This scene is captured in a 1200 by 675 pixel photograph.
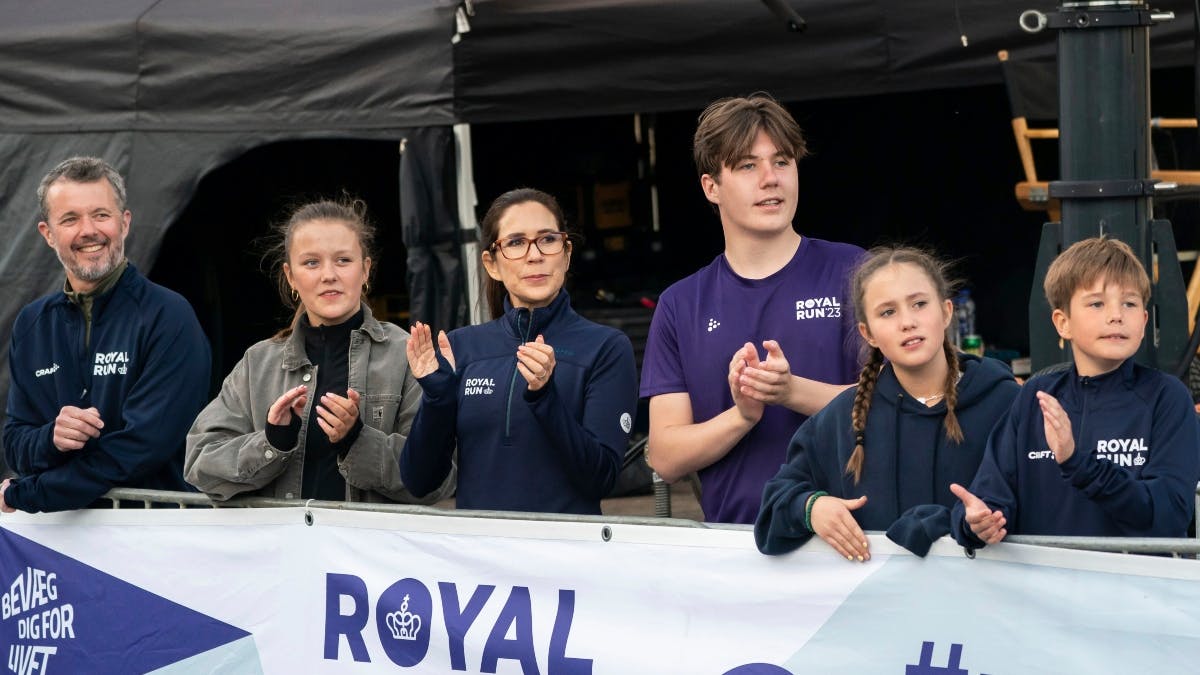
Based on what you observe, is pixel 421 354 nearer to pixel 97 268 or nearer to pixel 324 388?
pixel 324 388

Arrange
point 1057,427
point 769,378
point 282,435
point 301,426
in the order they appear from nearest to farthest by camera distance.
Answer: point 1057,427 → point 769,378 → point 282,435 → point 301,426

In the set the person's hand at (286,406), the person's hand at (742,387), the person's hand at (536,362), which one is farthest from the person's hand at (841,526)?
the person's hand at (286,406)

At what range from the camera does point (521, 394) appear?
13.8ft

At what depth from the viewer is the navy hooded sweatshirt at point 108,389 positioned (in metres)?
4.78

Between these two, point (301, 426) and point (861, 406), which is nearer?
point (861, 406)

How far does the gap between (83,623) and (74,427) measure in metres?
0.54

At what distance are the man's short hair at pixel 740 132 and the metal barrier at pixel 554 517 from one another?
868 millimetres

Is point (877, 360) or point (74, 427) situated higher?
point (877, 360)

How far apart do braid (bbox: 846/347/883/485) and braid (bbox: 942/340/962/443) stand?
15cm

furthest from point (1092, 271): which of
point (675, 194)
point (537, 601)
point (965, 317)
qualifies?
point (675, 194)

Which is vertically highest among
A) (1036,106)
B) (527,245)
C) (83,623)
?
(1036,106)

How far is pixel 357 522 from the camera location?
4203 millimetres

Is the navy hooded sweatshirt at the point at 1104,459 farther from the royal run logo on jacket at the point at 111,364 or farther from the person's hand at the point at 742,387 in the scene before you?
the royal run logo on jacket at the point at 111,364

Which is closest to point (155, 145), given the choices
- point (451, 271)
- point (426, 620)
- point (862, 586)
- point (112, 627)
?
point (451, 271)
